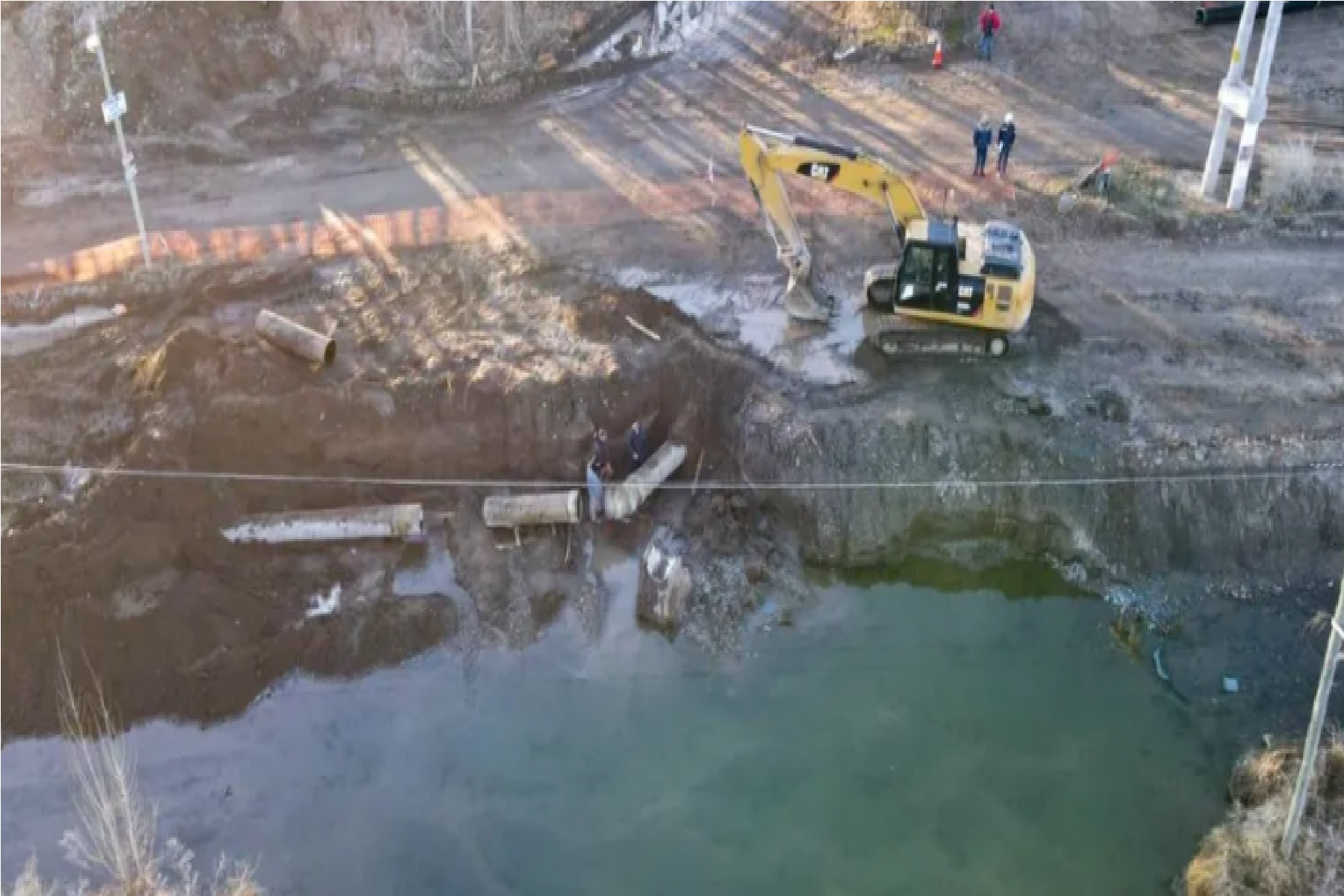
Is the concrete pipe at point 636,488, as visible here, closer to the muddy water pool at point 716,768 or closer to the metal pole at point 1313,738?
the muddy water pool at point 716,768

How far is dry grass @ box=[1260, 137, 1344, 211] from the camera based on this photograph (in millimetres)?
23594

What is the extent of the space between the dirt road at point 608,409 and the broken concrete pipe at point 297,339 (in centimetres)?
31

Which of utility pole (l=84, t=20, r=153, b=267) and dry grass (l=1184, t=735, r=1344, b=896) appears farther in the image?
utility pole (l=84, t=20, r=153, b=267)

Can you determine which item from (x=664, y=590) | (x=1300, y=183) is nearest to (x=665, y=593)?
(x=664, y=590)

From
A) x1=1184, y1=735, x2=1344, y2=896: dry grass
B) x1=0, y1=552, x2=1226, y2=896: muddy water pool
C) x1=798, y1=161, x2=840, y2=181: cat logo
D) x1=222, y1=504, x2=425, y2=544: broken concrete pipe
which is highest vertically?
x1=798, y1=161, x2=840, y2=181: cat logo

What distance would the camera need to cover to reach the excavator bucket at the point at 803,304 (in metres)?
21.7

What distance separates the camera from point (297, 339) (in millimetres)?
20953

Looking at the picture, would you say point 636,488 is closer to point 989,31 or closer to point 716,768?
point 716,768

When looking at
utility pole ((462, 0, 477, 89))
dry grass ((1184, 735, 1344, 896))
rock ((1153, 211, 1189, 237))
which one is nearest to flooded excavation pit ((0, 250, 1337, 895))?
dry grass ((1184, 735, 1344, 896))

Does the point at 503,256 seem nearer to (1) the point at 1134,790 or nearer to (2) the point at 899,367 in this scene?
(2) the point at 899,367

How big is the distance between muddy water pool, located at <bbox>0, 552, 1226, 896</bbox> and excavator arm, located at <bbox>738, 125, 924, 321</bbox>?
19.2 feet

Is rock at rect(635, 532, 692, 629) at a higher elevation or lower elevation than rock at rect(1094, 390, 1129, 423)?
lower

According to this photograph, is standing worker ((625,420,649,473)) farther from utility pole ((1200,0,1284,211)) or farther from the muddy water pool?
utility pole ((1200,0,1284,211))

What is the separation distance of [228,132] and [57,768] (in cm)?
1586
